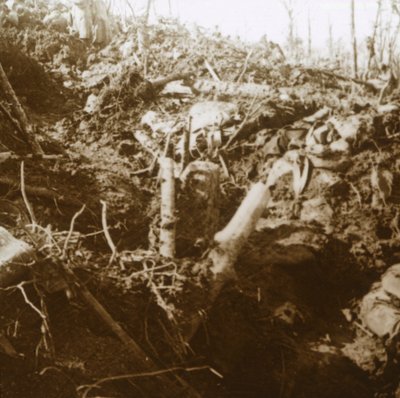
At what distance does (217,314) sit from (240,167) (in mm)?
2484

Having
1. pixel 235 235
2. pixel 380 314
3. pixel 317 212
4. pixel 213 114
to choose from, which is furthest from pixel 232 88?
pixel 380 314

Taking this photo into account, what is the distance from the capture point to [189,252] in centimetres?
388

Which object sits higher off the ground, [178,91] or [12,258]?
[178,91]

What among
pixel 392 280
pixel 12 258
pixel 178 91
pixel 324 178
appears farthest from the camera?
pixel 178 91

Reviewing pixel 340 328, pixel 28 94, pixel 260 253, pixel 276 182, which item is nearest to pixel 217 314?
pixel 260 253

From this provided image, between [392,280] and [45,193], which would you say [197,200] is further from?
[392,280]

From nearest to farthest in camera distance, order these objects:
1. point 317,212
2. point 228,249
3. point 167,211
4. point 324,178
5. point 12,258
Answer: point 12,258, point 228,249, point 167,211, point 317,212, point 324,178

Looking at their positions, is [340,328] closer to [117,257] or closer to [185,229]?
[185,229]

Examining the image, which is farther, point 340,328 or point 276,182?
point 276,182

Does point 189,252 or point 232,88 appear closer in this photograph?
point 189,252

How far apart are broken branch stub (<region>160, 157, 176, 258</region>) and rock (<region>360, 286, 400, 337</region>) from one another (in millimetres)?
2088

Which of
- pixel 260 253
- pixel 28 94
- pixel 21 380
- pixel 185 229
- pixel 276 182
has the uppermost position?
pixel 28 94

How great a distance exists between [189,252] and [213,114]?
2.72m

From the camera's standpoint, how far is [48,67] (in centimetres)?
783
